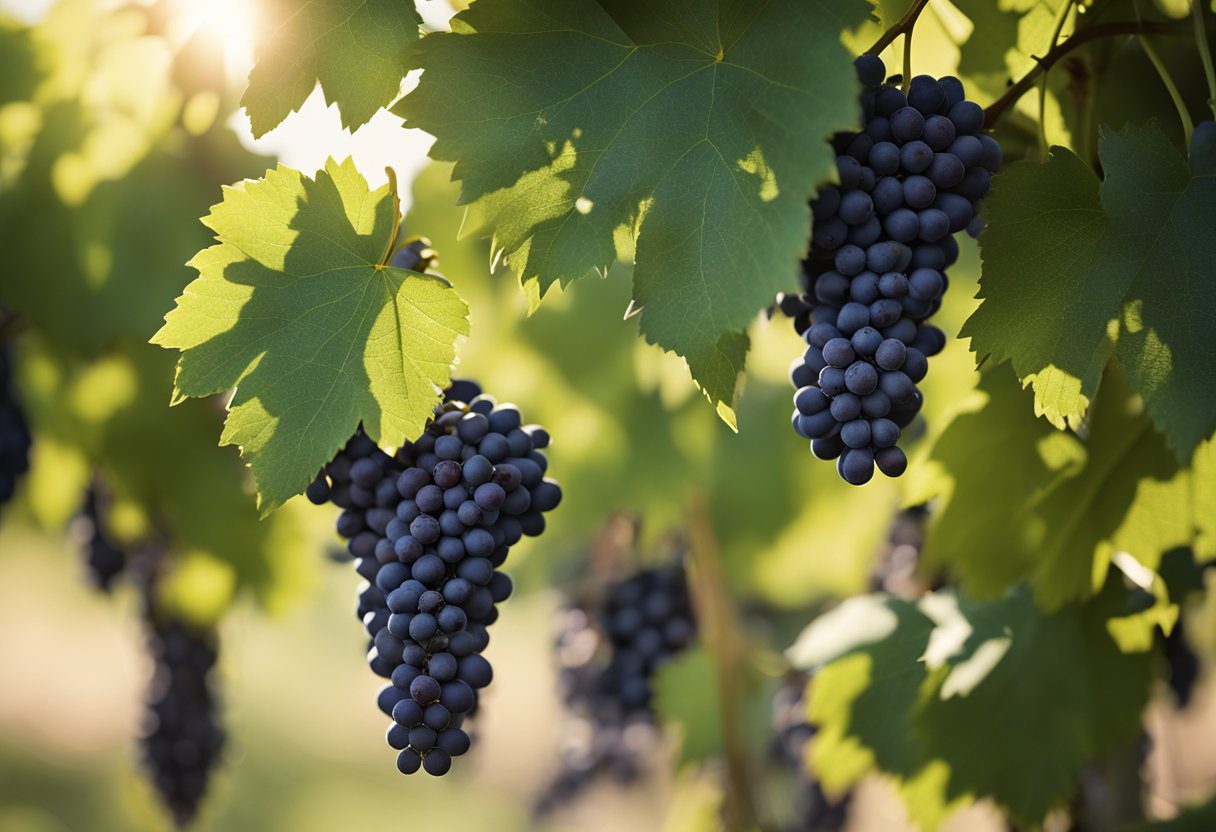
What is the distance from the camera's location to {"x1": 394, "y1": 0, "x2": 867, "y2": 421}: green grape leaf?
2.23ft

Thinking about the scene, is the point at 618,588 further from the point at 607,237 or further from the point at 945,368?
the point at 607,237

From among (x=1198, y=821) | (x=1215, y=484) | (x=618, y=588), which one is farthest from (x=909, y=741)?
(x=618, y=588)

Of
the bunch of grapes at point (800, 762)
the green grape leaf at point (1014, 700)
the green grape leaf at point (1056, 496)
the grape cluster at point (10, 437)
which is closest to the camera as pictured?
the green grape leaf at point (1056, 496)

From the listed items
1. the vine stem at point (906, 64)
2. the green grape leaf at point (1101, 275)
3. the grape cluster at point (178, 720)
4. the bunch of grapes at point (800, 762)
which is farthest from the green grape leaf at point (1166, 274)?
the grape cluster at point (178, 720)

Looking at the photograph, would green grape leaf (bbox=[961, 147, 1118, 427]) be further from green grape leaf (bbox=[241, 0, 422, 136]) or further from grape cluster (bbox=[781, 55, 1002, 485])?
green grape leaf (bbox=[241, 0, 422, 136])

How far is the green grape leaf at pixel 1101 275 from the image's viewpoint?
0.74 meters

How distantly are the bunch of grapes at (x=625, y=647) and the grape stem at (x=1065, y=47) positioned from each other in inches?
46.0

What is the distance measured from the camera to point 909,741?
4.31 feet

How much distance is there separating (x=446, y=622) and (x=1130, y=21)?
758 mm

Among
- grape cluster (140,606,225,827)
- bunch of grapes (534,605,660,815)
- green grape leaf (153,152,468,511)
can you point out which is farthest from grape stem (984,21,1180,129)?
grape cluster (140,606,225,827)

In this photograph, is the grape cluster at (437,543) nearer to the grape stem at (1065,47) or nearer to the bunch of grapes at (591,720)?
the grape stem at (1065,47)

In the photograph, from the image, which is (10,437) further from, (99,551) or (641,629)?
(641,629)

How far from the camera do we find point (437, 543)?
0.79 metres

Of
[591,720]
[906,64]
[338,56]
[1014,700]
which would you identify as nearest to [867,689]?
[1014,700]
